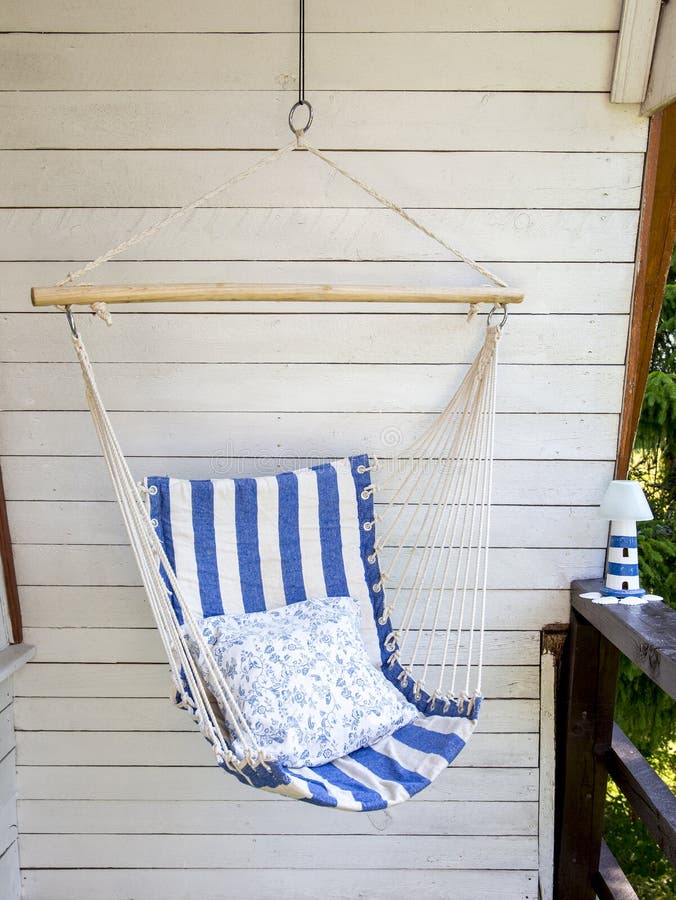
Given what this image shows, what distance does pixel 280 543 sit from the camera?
69.3 inches

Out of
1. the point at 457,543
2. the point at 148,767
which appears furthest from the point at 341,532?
the point at 148,767

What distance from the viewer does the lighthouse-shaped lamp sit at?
1749 millimetres

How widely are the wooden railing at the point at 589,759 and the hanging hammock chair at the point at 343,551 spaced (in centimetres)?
24

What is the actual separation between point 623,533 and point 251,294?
96 cm

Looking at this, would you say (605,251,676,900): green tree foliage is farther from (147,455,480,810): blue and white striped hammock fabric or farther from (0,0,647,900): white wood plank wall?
(147,455,480,810): blue and white striped hammock fabric

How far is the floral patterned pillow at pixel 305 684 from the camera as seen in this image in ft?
4.97

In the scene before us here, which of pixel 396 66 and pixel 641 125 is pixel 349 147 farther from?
pixel 641 125

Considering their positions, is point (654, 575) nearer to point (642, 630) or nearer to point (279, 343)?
point (642, 630)

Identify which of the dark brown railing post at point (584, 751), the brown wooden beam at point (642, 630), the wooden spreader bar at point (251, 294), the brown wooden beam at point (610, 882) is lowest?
the brown wooden beam at point (610, 882)

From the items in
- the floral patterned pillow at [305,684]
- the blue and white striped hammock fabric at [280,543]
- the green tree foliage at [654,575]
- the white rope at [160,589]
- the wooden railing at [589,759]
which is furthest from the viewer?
the green tree foliage at [654,575]

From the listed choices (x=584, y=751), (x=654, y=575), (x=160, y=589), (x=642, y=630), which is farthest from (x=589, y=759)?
(x=160, y=589)

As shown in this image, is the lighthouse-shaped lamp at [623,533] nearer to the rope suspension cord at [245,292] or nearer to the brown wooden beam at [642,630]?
the brown wooden beam at [642,630]

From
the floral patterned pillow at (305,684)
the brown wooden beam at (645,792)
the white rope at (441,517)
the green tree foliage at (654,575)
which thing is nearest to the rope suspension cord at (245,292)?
the white rope at (441,517)

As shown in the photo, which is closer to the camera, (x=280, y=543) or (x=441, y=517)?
(x=280, y=543)
